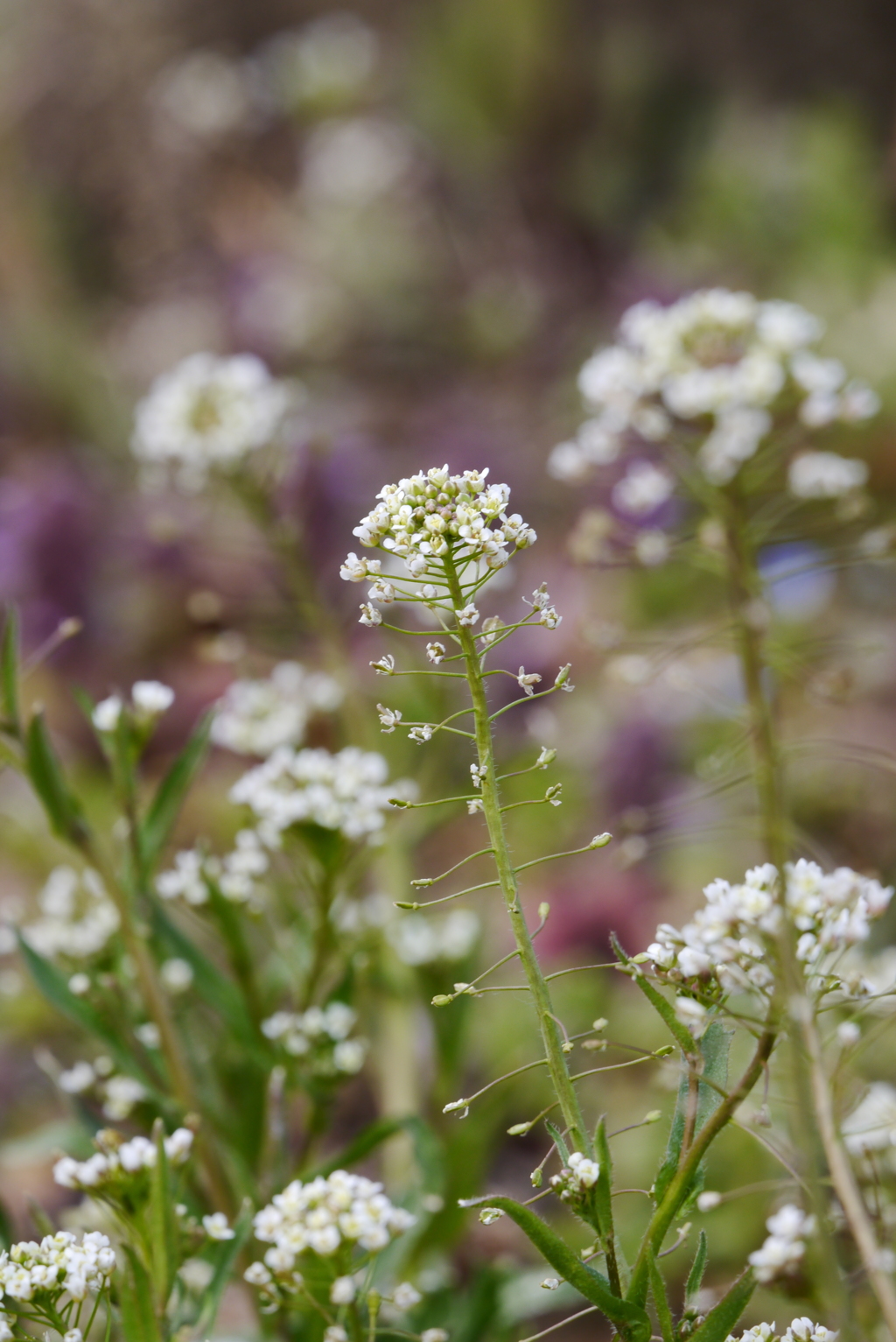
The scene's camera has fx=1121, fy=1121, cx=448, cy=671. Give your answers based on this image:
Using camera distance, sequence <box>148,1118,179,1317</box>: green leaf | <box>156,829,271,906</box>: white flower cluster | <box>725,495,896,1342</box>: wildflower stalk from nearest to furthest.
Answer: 1. <box>725,495,896,1342</box>: wildflower stalk
2. <box>148,1118,179,1317</box>: green leaf
3. <box>156,829,271,906</box>: white flower cluster

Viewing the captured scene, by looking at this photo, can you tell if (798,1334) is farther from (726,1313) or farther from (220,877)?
(220,877)

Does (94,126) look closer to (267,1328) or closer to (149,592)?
(149,592)

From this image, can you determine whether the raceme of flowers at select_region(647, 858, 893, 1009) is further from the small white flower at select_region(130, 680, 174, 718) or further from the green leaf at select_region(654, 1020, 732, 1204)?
the small white flower at select_region(130, 680, 174, 718)

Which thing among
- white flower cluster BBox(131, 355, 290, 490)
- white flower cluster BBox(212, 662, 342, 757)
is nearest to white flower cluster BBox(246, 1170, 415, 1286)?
white flower cluster BBox(212, 662, 342, 757)

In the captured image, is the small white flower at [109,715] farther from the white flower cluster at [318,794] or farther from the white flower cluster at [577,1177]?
the white flower cluster at [577,1177]

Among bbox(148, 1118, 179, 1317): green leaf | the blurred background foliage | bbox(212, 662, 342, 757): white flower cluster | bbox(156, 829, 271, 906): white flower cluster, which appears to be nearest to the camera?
bbox(148, 1118, 179, 1317): green leaf

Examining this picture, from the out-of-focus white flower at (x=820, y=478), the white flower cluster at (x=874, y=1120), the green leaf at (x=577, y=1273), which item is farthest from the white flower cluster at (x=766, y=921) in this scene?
the out-of-focus white flower at (x=820, y=478)
